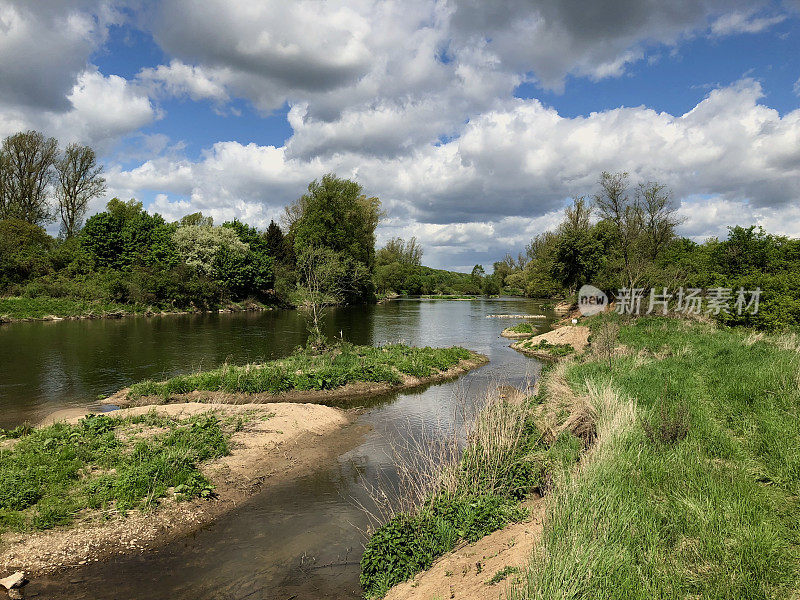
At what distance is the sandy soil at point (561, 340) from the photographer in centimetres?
2970

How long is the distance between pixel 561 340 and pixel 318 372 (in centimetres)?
1939

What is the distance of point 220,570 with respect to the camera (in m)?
7.29

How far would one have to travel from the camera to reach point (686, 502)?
5.40 meters

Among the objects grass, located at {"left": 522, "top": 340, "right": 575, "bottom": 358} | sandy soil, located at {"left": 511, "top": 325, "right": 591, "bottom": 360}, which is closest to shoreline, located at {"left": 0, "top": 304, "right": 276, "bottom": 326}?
sandy soil, located at {"left": 511, "top": 325, "right": 591, "bottom": 360}

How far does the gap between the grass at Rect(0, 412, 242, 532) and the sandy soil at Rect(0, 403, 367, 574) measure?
10.3 inches

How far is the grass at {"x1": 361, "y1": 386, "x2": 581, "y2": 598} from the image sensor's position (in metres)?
6.55

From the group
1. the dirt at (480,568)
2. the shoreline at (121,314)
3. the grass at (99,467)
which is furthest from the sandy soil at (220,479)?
the shoreline at (121,314)

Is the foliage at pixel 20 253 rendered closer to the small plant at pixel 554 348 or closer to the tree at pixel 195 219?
the tree at pixel 195 219

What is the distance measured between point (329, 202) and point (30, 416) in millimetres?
53921

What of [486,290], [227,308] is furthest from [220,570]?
[486,290]

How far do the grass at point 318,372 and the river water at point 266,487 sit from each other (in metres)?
1.65

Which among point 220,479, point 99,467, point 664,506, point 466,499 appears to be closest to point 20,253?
point 99,467

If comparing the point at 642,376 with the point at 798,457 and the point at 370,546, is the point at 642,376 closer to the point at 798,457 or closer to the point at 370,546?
the point at 798,457

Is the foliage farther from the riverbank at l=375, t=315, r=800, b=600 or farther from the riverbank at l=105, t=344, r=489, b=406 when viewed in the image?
the riverbank at l=375, t=315, r=800, b=600
